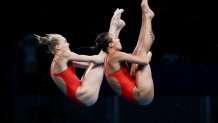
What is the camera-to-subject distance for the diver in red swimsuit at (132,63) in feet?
14.9

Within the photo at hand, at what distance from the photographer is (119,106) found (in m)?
6.49

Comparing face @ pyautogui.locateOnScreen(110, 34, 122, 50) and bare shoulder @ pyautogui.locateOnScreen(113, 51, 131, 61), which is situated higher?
face @ pyautogui.locateOnScreen(110, 34, 122, 50)

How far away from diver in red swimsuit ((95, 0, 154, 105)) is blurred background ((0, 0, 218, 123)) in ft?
6.12

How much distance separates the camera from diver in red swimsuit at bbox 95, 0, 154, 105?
4.55m

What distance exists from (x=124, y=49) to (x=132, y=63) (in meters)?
2.07

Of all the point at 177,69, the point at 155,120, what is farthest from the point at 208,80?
the point at 155,120

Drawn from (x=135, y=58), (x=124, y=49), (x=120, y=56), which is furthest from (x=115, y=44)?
(x=124, y=49)

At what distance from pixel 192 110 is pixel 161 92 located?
0.48 metres

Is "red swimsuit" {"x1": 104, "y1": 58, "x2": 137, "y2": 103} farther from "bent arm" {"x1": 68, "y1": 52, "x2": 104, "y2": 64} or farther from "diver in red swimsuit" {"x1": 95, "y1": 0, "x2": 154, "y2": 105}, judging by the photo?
"bent arm" {"x1": 68, "y1": 52, "x2": 104, "y2": 64}

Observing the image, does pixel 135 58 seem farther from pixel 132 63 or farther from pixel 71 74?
pixel 71 74

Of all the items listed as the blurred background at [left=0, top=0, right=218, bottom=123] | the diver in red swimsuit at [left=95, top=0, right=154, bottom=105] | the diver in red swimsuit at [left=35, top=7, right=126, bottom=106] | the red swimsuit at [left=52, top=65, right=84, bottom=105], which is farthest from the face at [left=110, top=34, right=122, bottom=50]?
the blurred background at [left=0, top=0, right=218, bottom=123]

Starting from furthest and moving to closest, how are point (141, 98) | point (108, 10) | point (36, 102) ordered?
point (108, 10), point (36, 102), point (141, 98)

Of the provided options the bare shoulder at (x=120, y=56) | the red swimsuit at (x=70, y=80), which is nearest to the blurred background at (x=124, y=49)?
the red swimsuit at (x=70, y=80)

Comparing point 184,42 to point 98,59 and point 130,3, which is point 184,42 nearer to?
point 130,3
